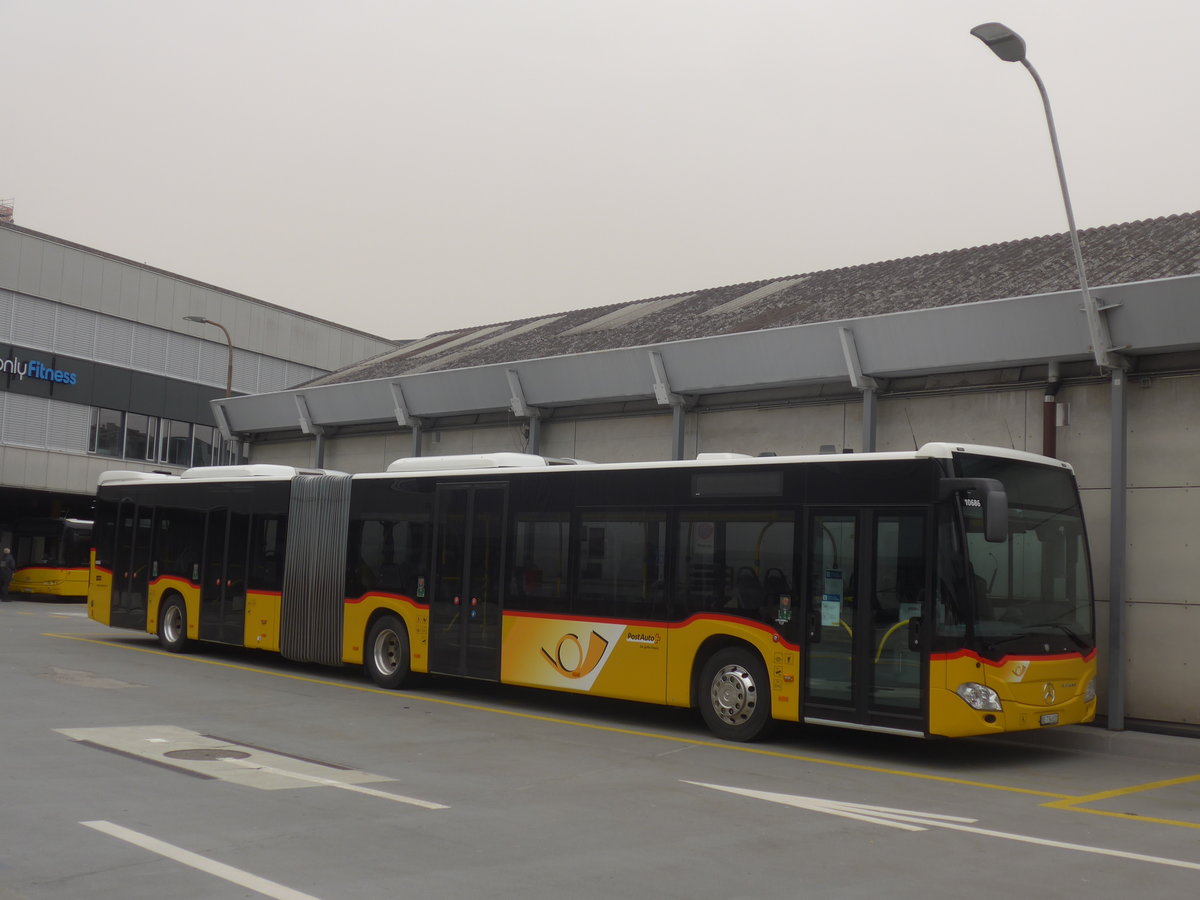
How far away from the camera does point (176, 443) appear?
50.6m

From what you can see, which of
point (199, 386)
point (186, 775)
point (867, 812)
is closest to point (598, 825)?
point (867, 812)

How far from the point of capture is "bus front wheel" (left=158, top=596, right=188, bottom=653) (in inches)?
838

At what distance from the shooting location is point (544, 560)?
A: 1529 cm

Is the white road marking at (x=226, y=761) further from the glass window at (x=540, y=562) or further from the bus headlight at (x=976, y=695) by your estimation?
the bus headlight at (x=976, y=695)

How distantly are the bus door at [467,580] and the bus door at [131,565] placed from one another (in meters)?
8.02

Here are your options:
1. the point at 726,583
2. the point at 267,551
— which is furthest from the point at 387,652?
the point at 726,583

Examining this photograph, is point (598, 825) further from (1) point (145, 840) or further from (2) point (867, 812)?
(1) point (145, 840)

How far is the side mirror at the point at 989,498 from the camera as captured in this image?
11.3 meters

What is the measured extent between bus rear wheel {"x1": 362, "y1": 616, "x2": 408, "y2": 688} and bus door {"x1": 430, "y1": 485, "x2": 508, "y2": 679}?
0.70 metres

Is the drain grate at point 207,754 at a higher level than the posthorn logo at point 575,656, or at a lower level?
lower

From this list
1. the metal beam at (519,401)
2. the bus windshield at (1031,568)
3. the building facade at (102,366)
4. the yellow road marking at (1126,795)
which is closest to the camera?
the yellow road marking at (1126,795)

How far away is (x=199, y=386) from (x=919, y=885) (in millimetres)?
48159

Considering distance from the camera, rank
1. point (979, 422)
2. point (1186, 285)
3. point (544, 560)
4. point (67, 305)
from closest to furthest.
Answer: point (1186, 285)
point (544, 560)
point (979, 422)
point (67, 305)

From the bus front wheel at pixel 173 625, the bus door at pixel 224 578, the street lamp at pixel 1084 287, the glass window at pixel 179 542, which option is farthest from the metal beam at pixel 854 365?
the bus front wheel at pixel 173 625
